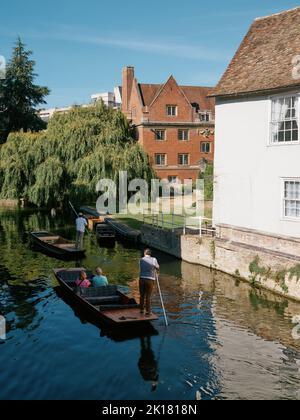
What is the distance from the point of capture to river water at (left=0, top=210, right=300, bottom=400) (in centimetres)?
1034

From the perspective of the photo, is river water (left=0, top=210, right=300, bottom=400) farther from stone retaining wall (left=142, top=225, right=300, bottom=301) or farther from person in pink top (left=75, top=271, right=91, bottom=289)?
person in pink top (left=75, top=271, right=91, bottom=289)

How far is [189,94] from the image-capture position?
55.3 metres

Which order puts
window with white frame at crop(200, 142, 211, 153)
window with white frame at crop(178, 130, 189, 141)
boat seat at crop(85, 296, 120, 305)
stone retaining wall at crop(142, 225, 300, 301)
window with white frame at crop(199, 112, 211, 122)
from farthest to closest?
window with white frame at crop(200, 142, 211, 153)
window with white frame at crop(199, 112, 211, 122)
window with white frame at crop(178, 130, 189, 141)
stone retaining wall at crop(142, 225, 300, 301)
boat seat at crop(85, 296, 120, 305)

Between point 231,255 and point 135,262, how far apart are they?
512 cm

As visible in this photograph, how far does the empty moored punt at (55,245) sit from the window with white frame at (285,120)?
10.7m

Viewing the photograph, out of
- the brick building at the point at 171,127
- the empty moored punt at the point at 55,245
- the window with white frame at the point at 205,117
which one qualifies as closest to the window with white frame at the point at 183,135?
the brick building at the point at 171,127

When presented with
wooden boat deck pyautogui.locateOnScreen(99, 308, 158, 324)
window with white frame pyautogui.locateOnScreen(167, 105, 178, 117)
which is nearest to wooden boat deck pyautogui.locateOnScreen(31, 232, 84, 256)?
wooden boat deck pyautogui.locateOnScreen(99, 308, 158, 324)

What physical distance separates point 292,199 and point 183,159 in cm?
3427

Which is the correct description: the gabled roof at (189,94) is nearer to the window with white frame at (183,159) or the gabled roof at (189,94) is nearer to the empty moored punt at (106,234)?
the window with white frame at (183,159)

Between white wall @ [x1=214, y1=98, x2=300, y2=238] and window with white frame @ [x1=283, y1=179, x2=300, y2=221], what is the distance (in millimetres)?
213

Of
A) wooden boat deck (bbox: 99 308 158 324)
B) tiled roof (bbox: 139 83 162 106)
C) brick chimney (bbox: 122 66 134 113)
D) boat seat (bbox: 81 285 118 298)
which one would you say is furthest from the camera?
brick chimney (bbox: 122 66 134 113)

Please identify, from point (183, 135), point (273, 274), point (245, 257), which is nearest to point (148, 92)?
point (183, 135)
